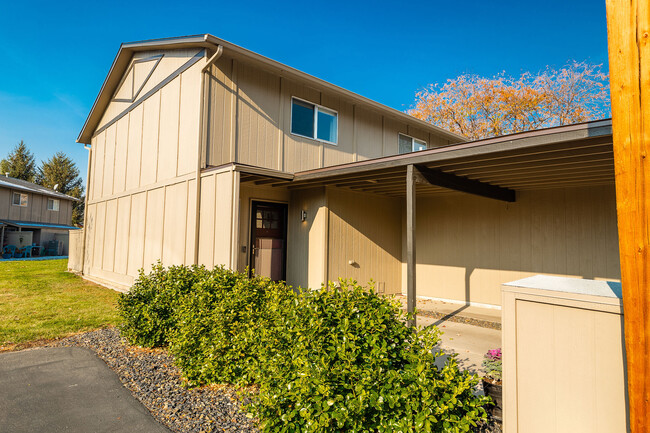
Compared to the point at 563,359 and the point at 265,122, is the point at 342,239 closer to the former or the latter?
the point at 265,122

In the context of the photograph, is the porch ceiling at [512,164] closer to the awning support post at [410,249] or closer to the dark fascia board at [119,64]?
the awning support post at [410,249]

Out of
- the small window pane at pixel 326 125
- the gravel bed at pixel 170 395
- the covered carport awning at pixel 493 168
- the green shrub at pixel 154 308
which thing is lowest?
the gravel bed at pixel 170 395

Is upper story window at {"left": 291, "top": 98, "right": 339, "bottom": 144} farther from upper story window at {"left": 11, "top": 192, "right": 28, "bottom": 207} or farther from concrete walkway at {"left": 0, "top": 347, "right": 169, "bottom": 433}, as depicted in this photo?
upper story window at {"left": 11, "top": 192, "right": 28, "bottom": 207}

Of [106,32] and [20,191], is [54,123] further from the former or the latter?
[106,32]

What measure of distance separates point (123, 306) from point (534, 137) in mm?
5909

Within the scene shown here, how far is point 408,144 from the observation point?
11555 mm

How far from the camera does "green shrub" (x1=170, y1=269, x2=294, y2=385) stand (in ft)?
11.2

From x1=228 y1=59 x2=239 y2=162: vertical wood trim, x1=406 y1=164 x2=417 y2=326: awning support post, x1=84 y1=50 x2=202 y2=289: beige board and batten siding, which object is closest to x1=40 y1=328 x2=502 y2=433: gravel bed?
x1=406 y1=164 x2=417 y2=326: awning support post

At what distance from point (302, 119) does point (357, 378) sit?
742 cm

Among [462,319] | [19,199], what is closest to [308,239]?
[462,319]

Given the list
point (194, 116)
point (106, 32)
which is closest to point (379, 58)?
point (106, 32)

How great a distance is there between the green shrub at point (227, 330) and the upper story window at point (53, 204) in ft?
95.8

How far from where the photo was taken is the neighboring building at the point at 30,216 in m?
22.2

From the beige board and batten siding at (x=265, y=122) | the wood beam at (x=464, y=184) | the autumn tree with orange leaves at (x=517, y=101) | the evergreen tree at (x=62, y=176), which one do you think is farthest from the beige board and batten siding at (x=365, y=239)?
the evergreen tree at (x=62, y=176)
